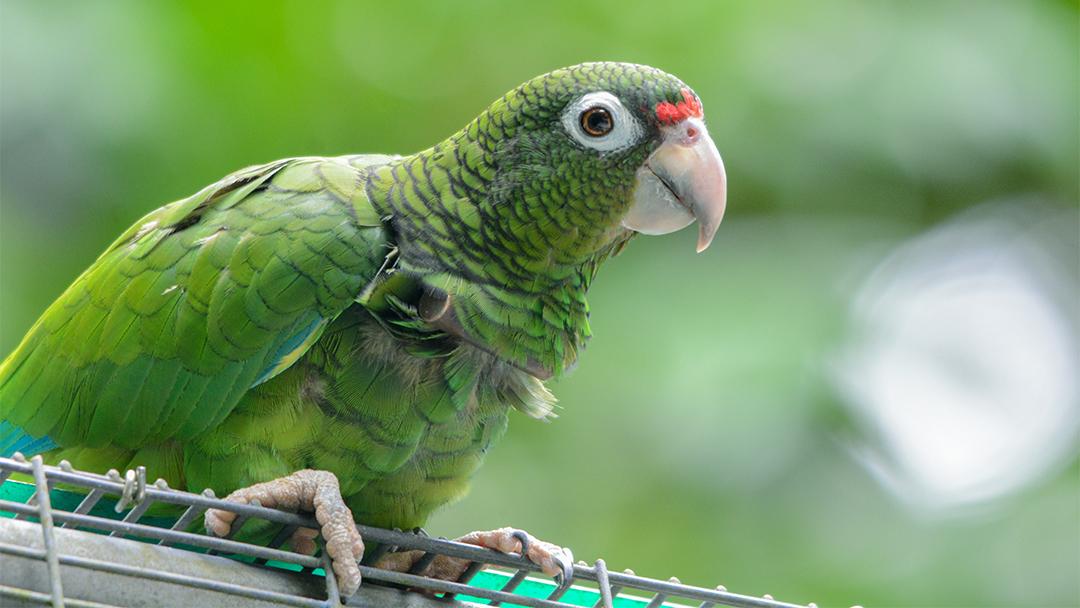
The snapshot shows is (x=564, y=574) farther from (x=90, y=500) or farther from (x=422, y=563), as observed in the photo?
(x=90, y=500)

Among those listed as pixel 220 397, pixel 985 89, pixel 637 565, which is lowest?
pixel 220 397

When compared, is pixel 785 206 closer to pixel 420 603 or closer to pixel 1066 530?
pixel 1066 530

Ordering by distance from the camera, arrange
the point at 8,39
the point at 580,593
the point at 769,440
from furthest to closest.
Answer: the point at 769,440 → the point at 8,39 → the point at 580,593

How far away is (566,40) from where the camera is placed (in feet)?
12.4

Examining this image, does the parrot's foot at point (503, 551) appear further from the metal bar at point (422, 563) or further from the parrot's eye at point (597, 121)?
the parrot's eye at point (597, 121)

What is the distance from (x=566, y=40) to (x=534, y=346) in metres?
2.07

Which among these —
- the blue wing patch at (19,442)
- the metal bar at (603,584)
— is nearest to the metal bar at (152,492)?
the metal bar at (603,584)

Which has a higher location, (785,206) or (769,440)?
(785,206)

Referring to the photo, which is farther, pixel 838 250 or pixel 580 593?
pixel 838 250

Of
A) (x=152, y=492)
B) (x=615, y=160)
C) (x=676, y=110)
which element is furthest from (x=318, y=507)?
(x=676, y=110)

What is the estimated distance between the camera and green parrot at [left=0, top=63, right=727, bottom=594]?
185 cm

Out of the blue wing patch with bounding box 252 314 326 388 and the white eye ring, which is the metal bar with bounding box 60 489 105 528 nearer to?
the blue wing patch with bounding box 252 314 326 388

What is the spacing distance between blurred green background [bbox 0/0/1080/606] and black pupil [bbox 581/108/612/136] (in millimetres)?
1592

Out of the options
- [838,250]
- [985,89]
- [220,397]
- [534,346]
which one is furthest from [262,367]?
[985,89]
